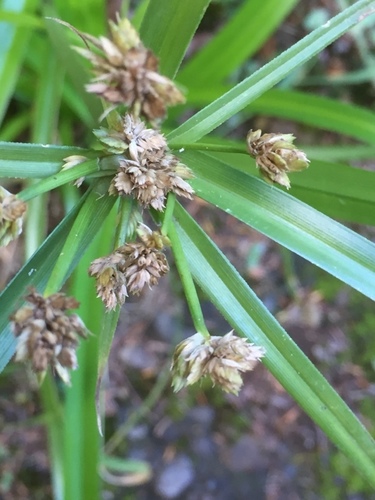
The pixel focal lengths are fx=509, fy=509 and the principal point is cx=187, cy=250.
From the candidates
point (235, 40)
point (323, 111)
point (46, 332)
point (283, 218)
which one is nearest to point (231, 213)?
point (283, 218)

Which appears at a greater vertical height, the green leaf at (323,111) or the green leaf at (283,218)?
the green leaf at (323,111)

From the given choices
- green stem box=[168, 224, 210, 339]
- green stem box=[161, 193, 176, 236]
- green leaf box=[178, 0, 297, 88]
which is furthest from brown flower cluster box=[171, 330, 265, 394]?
green leaf box=[178, 0, 297, 88]

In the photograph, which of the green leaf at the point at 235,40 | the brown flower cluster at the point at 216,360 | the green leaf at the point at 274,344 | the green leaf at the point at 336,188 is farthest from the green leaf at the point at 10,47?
the brown flower cluster at the point at 216,360

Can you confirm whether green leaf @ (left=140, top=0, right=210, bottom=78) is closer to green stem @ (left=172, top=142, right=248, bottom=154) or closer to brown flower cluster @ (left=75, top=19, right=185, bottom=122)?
green stem @ (left=172, top=142, right=248, bottom=154)

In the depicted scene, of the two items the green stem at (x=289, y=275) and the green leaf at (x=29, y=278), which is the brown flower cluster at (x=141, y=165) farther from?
the green stem at (x=289, y=275)

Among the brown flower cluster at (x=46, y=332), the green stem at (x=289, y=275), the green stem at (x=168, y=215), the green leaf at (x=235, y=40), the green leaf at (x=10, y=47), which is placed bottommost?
the brown flower cluster at (x=46, y=332)

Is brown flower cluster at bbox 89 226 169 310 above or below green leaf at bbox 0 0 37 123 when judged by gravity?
below

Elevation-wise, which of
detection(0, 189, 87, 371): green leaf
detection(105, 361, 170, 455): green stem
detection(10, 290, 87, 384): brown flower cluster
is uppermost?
detection(105, 361, 170, 455): green stem
